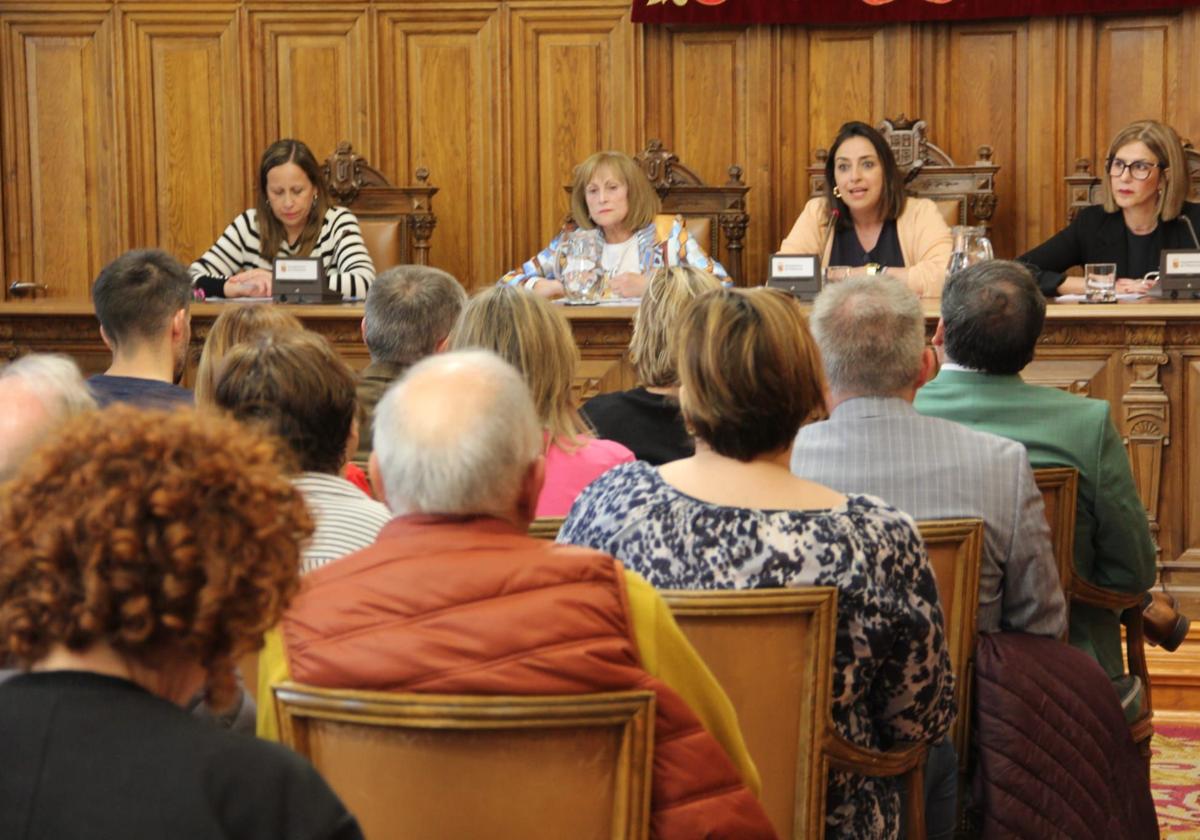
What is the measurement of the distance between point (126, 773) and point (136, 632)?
0.09 metres

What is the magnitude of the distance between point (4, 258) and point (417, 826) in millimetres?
6005

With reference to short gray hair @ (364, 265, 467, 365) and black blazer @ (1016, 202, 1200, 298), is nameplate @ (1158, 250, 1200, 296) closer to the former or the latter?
black blazer @ (1016, 202, 1200, 298)

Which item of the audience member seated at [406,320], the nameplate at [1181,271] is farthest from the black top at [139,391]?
the nameplate at [1181,271]

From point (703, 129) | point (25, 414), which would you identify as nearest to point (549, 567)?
point (25, 414)

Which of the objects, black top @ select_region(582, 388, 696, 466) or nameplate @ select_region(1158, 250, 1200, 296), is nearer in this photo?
black top @ select_region(582, 388, 696, 466)

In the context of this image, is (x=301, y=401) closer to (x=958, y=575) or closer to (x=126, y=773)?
(x=958, y=575)

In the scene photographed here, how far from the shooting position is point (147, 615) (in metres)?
1.05

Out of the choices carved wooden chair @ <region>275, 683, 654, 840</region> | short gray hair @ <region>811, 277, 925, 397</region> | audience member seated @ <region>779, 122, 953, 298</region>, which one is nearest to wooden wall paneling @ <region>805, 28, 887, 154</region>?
audience member seated @ <region>779, 122, 953, 298</region>

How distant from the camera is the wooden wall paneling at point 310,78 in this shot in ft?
21.9

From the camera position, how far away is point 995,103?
6.46 m

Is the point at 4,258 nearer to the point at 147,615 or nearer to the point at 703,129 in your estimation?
Result: the point at 703,129

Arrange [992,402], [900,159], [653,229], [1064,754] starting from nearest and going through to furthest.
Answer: [1064,754], [992,402], [653,229], [900,159]

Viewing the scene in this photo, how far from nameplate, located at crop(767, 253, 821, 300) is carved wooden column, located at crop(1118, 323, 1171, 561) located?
931mm

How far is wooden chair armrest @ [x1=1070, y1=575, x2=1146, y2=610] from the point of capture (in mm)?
2609
